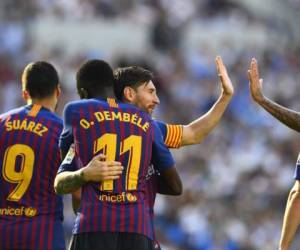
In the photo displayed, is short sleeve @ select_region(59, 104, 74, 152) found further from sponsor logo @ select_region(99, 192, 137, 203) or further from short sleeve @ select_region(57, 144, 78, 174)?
sponsor logo @ select_region(99, 192, 137, 203)

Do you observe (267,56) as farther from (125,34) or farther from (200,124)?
(200,124)

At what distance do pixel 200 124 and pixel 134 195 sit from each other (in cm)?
87

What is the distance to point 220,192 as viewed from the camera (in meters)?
18.1

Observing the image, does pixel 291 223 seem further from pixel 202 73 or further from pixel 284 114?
pixel 202 73

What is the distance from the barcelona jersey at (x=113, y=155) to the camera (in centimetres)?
Result: 739

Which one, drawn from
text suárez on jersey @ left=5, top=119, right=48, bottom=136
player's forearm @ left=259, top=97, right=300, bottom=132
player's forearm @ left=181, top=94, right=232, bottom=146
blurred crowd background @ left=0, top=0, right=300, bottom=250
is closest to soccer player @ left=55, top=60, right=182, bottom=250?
player's forearm @ left=181, top=94, right=232, bottom=146

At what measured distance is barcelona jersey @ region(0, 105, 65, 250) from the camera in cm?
806

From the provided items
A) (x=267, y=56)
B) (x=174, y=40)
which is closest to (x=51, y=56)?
(x=174, y=40)

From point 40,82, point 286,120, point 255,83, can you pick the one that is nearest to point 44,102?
point 40,82

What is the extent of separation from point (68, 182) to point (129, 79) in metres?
0.89

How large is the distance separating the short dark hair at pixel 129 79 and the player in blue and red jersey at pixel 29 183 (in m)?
0.56

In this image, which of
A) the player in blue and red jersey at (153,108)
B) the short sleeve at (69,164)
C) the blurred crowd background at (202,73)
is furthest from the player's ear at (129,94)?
the blurred crowd background at (202,73)

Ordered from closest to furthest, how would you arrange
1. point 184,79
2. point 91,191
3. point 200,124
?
point 91,191 < point 200,124 < point 184,79

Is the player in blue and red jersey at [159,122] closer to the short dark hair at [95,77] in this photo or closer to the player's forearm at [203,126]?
the player's forearm at [203,126]
